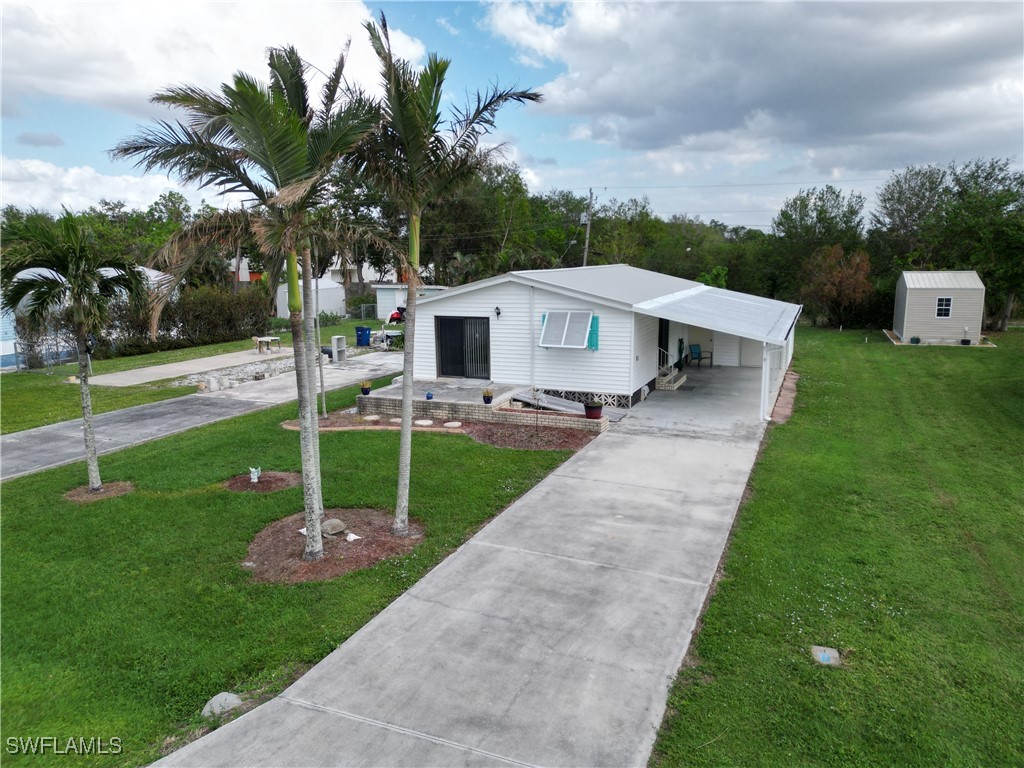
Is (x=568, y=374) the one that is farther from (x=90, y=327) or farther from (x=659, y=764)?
(x=659, y=764)

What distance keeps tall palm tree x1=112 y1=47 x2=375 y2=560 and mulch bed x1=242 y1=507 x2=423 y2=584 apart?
0.24 meters

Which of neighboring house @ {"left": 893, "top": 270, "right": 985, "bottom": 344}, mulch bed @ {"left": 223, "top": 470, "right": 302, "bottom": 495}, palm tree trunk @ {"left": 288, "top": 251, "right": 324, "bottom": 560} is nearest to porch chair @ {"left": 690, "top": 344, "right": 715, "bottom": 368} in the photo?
neighboring house @ {"left": 893, "top": 270, "right": 985, "bottom": 344}

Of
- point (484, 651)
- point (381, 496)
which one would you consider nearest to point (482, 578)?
point (484, 651)

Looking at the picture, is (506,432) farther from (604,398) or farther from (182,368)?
(182,368)

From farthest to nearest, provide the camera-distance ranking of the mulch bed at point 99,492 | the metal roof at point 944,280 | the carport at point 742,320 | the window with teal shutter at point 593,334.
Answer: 1. the metal roof at point 944,280
2. the window with teal shutter at point 593,334
3. the carport at point 742,320
4. the mulch bed at point 99,492

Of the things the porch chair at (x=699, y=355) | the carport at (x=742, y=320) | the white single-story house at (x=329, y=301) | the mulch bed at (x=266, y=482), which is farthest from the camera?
the white single-story house at (x=329, y=301)

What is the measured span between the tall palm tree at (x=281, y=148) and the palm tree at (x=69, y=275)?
2.75 meters

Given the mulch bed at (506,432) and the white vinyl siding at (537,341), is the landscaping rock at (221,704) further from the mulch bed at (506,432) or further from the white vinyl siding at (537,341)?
the white vinyl siding at (537,341)

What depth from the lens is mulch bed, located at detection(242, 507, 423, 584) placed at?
6.96 meters

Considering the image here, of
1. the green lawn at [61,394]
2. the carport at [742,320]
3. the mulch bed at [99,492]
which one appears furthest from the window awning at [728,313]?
the green lawn at [61,394]

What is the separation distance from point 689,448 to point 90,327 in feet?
31.4

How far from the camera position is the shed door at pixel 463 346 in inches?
629

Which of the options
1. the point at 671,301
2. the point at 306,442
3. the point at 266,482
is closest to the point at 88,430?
the point at 266,482

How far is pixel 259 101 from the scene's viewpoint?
19.2 feet
